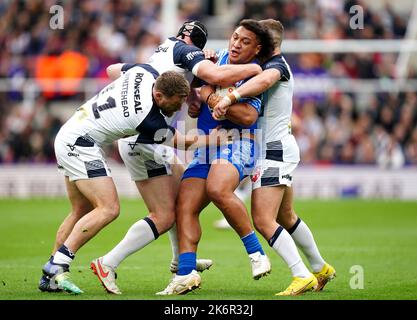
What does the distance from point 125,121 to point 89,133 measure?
488mm

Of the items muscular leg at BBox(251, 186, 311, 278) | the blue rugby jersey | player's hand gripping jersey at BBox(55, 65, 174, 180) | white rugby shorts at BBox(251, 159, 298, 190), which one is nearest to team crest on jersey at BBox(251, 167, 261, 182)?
white rugby shorts at BBox(251, 159, 298, 190)

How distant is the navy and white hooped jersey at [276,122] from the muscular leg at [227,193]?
19.7 inches

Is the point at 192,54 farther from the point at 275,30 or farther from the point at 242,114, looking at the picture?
the point at 275,30

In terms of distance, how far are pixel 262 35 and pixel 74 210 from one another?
8.76 feet

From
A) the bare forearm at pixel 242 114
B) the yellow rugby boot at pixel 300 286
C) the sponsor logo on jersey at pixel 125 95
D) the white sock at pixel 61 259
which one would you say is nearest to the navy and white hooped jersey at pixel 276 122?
the bare forearm at pixel 242 114

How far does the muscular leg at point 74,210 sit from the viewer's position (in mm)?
10586

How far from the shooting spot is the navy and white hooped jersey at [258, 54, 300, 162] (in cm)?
1027

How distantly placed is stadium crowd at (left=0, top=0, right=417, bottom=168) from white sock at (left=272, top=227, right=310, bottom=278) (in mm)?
13592

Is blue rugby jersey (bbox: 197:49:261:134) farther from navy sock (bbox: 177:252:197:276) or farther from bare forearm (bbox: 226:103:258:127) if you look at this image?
navy sock (bbox: 177:252:197:276)

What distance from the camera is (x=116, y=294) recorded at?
9.96m

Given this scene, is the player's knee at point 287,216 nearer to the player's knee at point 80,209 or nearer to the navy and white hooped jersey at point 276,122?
the navy and white hooped jersey at point 276,122
